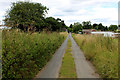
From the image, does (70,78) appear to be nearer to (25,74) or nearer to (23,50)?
(25,74)

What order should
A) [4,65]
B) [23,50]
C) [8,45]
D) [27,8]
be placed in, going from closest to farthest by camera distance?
[4,65], [8,45], [23,50], [27,8]

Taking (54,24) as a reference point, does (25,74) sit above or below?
below

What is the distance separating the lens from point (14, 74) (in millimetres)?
4621

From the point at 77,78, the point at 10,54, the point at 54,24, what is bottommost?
the point at 77,78

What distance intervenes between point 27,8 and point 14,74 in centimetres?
2149

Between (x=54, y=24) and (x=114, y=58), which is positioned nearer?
(x=114, y=58)

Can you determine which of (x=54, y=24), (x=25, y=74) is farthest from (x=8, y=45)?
(x=54, y=24)

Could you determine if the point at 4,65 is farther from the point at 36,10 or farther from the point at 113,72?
the point at 36,10

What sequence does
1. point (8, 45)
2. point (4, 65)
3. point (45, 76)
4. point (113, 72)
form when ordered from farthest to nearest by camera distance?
point (45, 76) < point (113, 72) < point (8, 45) < point (4, 65)

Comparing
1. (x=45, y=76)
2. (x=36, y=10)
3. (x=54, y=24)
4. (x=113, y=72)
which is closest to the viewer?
(x=113, y=72)

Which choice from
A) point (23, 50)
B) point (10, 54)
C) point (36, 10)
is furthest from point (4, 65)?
point (36, 10)

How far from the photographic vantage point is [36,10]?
26.6 meters

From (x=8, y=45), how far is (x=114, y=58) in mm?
4494

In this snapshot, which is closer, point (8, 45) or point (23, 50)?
point (8, 45)
